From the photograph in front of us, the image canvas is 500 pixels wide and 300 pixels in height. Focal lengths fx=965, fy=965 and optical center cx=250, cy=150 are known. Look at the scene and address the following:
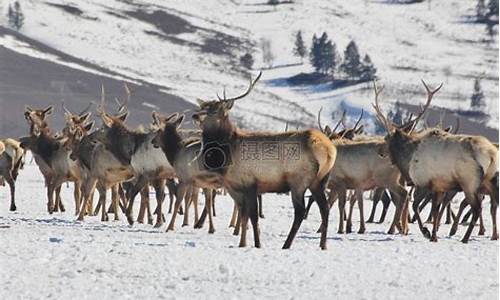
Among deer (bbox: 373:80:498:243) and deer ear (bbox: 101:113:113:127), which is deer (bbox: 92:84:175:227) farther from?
deer (bbox: 373:80:498:243)

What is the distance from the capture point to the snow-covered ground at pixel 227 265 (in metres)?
10.6

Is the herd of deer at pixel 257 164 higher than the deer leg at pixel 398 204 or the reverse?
higher

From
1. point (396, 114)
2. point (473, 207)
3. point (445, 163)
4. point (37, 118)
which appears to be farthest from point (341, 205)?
point (396, 114)

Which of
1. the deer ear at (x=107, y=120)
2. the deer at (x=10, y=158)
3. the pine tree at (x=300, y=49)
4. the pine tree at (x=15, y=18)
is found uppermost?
the pine tree at (x=15, y=18)

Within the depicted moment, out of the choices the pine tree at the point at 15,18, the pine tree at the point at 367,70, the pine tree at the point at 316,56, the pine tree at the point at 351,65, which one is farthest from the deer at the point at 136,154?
the pine tree at the point at 15,18

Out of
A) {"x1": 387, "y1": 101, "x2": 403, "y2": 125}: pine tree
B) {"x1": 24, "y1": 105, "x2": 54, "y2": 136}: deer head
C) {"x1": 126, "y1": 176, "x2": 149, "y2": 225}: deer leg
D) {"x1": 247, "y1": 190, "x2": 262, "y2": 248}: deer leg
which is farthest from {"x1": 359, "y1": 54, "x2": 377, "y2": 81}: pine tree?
{"x1": 247, "y1": 190, "x2": 262, "y2": 248}: deer leg

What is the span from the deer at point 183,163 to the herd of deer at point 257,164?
0.03m

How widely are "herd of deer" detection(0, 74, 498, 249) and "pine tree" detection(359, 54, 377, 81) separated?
150 meters

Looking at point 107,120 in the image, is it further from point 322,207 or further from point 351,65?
point 351,65

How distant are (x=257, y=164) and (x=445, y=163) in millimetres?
4320

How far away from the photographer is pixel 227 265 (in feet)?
41.5

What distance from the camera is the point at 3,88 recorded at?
135 m

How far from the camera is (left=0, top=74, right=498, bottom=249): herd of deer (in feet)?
51.4

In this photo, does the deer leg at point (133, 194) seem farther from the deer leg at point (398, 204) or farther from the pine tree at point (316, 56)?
the pine tree at point (316, 56)
